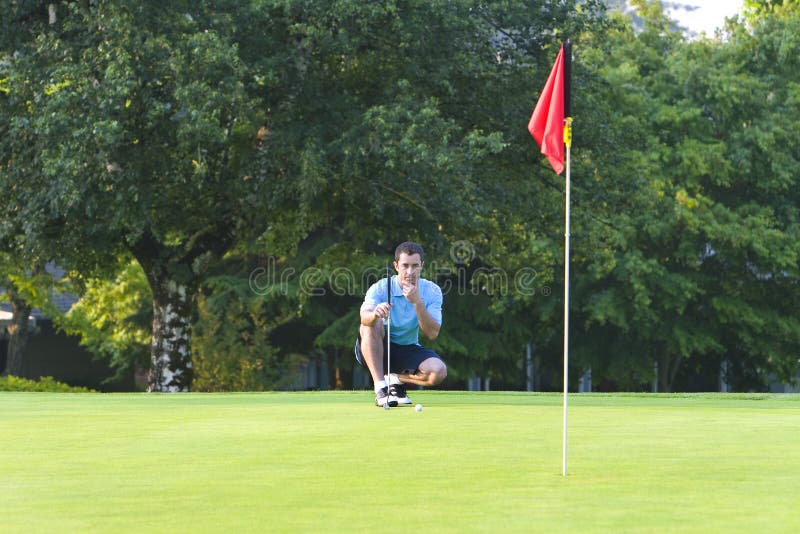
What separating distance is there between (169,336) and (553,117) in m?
24.5

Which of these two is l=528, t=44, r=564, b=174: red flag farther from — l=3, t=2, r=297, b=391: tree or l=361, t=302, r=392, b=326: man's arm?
l=3, t=2, r=297, b=391: tree

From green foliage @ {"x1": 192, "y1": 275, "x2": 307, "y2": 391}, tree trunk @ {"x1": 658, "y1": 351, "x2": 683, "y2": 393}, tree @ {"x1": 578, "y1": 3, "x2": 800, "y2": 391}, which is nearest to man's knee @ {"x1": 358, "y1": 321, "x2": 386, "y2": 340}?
green foliage @ {"x1": 192, "y1": 275, "x2": 307, "y2": 391}

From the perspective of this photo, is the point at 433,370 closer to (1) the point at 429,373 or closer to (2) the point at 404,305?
(1) the point at 429,373

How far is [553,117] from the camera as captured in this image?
11.2 m

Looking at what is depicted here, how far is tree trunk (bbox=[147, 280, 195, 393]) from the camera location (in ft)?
113

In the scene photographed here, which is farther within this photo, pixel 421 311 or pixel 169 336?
pixel 169 336

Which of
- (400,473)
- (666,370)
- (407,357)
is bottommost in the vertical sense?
(400,473)

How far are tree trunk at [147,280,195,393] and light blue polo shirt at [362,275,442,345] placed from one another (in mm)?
18871

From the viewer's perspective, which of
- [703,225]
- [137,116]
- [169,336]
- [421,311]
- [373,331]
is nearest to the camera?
[421,311]

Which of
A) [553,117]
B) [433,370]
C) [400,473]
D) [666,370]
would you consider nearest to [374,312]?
[433,370]

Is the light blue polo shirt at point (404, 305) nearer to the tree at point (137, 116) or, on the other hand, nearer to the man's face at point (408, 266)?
the man's face at point (408, 266)

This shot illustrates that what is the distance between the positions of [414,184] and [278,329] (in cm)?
1990

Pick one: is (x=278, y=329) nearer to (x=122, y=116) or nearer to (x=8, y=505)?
(x=122, y=116)

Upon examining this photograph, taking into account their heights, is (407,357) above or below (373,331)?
below
